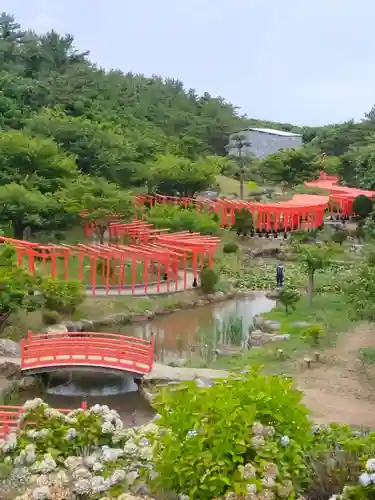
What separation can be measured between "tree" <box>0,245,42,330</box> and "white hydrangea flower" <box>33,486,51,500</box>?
31.7 ft

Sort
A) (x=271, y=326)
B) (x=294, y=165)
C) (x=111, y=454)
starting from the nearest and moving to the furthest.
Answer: (x=111, y=454) → (x=271, y=326) → (x=294, y=165)

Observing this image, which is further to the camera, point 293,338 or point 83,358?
point 293,338

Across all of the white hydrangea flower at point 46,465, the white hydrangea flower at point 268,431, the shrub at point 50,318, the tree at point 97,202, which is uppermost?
the tree at point 97,202

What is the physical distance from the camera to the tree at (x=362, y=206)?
1441 inches

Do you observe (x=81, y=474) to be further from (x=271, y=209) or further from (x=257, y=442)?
(x=271, y=209)

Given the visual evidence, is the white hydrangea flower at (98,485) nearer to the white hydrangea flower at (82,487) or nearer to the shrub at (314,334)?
the white hydrangea flower at (82,487)

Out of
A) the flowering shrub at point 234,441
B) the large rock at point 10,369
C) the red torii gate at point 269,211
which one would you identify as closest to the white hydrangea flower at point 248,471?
the flowering shrub at point 234,441

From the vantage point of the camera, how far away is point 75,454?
736 centimetres

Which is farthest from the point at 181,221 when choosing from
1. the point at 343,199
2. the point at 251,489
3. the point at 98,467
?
the point at 251,489

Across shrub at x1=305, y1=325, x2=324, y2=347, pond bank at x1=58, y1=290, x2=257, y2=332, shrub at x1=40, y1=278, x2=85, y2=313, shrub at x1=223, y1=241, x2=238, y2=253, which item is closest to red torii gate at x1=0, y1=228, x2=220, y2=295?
pond bank at x1=58, y1=290, x2=257, y2=332

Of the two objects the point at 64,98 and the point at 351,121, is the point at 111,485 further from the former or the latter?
the point at 351,121

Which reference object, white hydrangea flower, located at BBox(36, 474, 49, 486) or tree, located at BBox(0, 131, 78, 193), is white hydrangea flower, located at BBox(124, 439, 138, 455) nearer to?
white hydrangea flower, located at BBox(36, 474, 49, 486)

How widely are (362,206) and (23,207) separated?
1921 centimetres

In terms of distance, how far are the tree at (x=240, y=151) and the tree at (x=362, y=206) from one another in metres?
7.96
